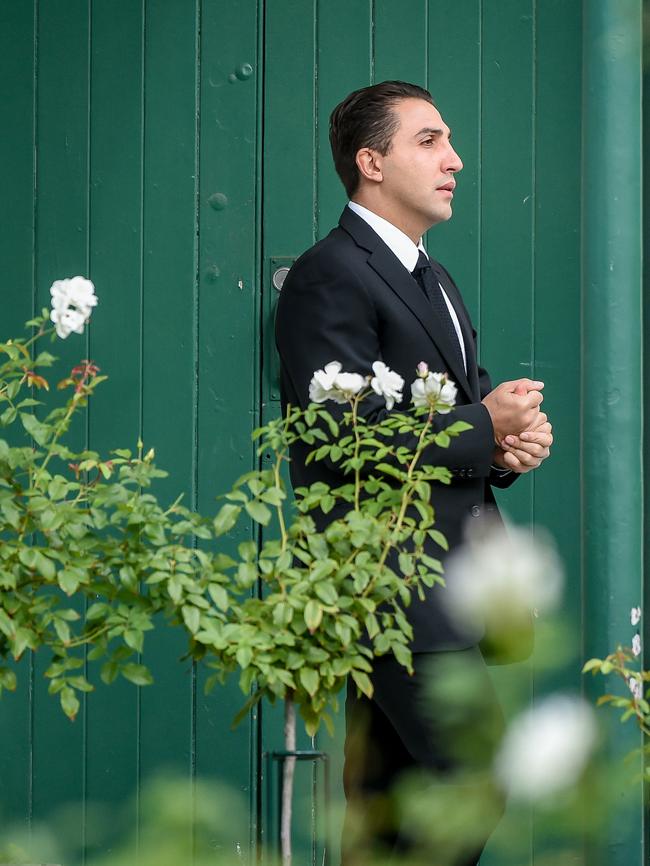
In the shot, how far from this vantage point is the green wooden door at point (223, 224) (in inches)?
129

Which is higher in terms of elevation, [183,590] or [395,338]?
[395,338]

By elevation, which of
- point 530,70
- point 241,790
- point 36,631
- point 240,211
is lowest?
point 241,790

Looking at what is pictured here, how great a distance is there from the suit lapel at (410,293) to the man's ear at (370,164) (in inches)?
6.3

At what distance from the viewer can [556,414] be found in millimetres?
3277

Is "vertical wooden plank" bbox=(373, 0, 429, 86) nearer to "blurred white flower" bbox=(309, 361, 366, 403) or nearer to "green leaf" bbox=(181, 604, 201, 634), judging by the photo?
"blurred white flower" bbox=(309, 361, 366, 403)

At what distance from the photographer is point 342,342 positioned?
7.63 ft

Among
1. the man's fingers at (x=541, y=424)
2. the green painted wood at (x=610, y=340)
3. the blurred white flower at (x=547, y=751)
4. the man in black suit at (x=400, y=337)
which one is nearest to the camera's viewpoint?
the blurred white flower at (x=547, y=751)

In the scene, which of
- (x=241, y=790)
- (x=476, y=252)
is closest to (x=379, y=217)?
(x=476, y=252)

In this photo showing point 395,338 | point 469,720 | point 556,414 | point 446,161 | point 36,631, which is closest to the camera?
point 469,720

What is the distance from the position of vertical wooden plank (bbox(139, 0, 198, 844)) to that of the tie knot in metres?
0.89

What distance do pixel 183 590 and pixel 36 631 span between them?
→ 20cm

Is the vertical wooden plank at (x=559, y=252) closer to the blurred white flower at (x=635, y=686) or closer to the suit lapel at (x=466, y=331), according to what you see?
the suit lapel at (x=466, y=331)

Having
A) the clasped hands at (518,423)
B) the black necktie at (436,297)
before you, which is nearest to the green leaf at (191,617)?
the clasped hands at (518,423)

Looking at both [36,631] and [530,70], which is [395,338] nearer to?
[36,631]
